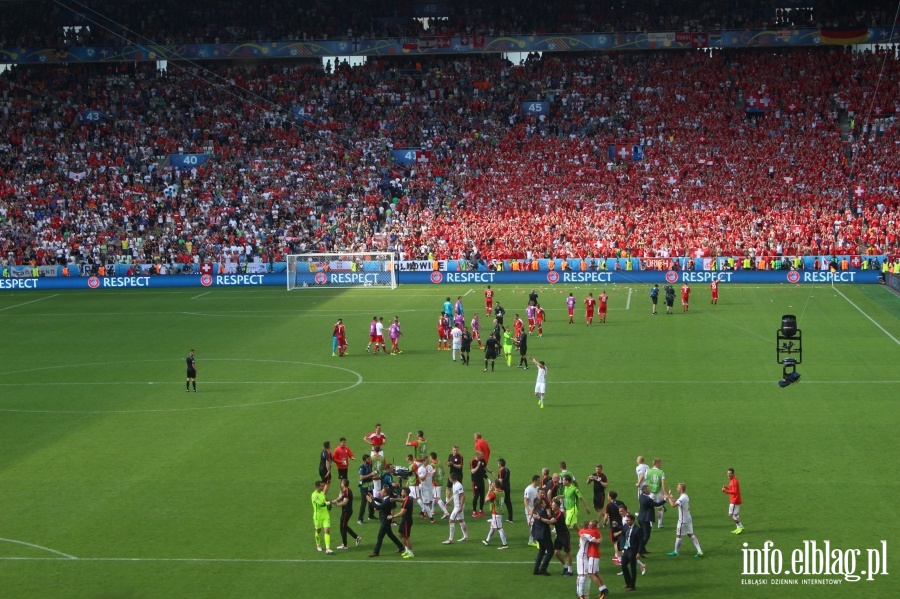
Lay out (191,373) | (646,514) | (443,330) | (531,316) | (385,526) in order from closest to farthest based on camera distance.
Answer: (646,514) → (385,526) → (191,373) → (443,330) → (531,316)

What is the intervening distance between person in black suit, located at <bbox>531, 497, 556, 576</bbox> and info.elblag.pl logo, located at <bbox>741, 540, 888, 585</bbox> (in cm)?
318

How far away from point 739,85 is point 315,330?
43378 millimetres

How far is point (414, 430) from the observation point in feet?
97.5

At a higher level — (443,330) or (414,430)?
(443,330)

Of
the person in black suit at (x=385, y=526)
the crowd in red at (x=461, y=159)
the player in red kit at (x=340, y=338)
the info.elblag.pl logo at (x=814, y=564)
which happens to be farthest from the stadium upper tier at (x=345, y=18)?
the person in black suit at (x=385, y=526)

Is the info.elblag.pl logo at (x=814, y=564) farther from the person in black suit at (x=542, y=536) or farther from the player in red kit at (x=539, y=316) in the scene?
the player in red kit at (x=539, y=316)

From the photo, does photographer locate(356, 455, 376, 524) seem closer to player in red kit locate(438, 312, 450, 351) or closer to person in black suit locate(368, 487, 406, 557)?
person in black suit locate(368, 487, 406, 557)

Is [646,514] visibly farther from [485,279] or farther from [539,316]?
[485,279]

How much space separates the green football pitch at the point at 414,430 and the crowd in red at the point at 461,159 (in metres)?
17.3

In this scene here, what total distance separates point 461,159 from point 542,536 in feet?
199

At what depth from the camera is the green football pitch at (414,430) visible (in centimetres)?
1962

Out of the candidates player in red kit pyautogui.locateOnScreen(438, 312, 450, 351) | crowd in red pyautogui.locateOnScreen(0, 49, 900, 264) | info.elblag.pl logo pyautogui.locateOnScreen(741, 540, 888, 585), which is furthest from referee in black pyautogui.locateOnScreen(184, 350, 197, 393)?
crowd in red pyautogui.locateOnScreen(0, 49, 900, 264)

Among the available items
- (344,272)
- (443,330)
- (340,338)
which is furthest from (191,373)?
(344,272)

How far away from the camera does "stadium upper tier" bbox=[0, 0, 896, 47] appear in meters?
83.1
